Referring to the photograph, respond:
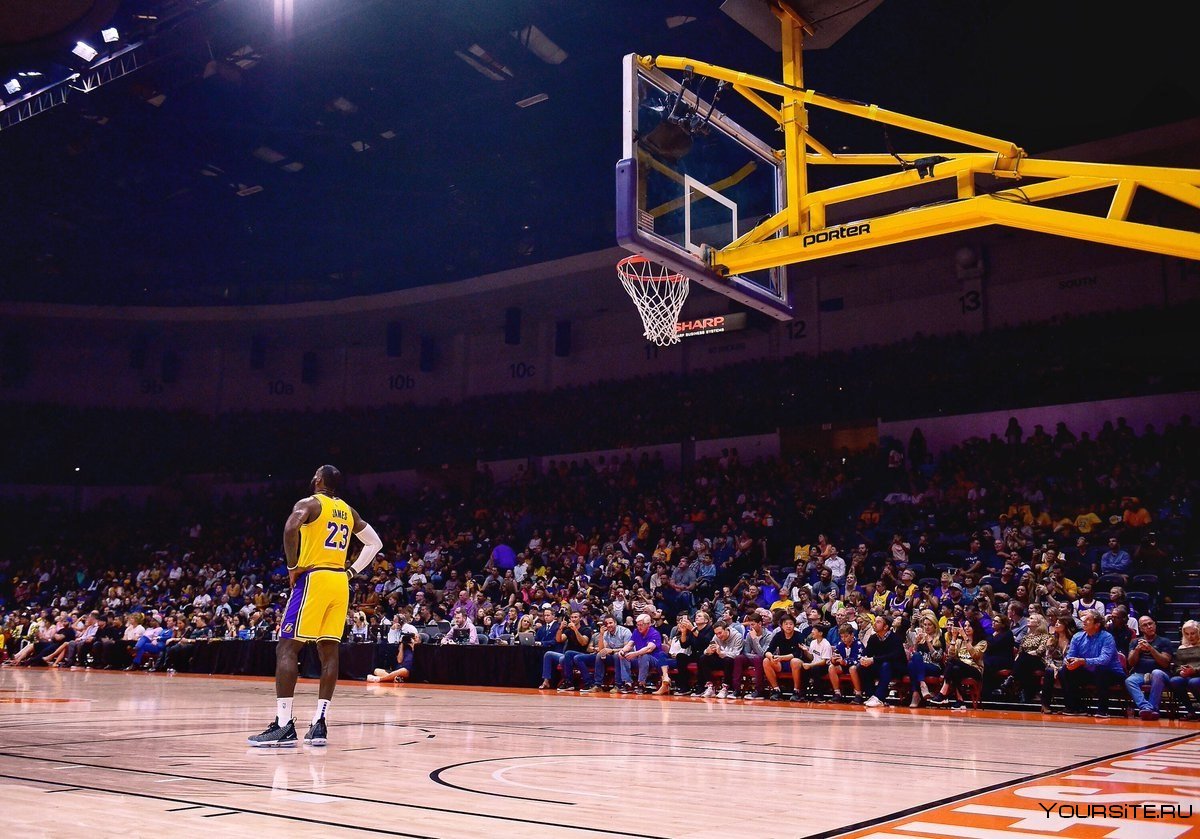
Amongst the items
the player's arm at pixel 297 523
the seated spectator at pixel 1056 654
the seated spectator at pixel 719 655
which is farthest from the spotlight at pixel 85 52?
the seated spectator at pixel 1056 654

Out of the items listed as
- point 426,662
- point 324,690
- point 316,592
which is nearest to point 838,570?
point 426,662

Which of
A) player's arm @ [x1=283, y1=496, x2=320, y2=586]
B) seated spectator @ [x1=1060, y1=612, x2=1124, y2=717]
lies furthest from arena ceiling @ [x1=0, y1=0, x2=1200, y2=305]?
seated spectator @ [x1=1060, y1=612, x2=1124, y2=717]

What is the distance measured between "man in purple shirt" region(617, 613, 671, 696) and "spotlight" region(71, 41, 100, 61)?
38.1 feet

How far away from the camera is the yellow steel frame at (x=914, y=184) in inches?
288

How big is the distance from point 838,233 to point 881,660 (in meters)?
6.39

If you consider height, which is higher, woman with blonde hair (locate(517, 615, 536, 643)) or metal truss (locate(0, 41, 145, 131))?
metal truss (locate(0, 41, 145, 131))

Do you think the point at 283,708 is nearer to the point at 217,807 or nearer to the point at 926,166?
the point at 217,807

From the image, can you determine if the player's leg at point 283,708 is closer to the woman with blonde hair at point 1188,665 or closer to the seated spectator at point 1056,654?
the seated spectator at point 1056,654

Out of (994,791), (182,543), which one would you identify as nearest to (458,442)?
(182,543)

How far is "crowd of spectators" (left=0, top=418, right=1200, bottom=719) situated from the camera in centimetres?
1221

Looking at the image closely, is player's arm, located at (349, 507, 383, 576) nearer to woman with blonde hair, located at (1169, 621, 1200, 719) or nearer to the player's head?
the player's head

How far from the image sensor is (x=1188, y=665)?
1054 cm

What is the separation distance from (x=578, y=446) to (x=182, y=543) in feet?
35.8

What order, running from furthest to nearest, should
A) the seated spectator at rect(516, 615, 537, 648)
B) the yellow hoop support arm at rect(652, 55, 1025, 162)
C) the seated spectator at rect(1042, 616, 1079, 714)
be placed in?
the seated spectator at rect(516, 615, 537, 648) < the seated spectator at rect(1042, 616, 1079, 714) < the yellow hoop support arm at rect(652, 55, 1025, 162)
